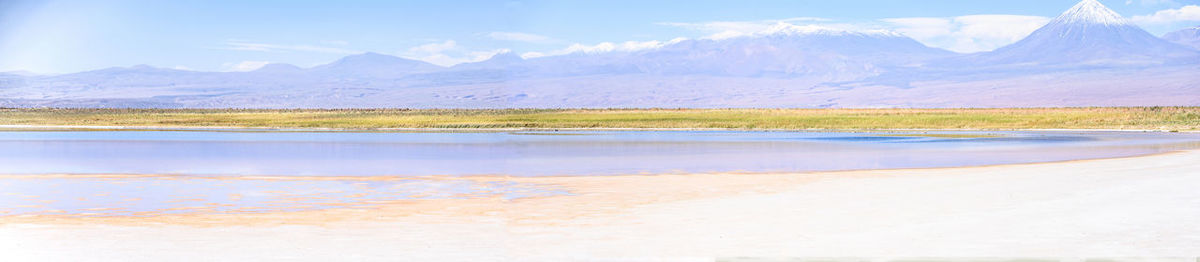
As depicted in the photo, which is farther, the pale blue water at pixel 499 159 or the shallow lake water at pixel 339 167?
the pale blue water at pixel 499 159

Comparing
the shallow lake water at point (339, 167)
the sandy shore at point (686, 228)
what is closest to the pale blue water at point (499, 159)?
the shallow lake water at point (339, 167)

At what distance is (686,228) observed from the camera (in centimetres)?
1142

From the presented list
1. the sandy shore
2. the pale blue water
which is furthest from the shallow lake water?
the sandy shore

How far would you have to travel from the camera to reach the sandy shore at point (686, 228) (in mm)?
9562

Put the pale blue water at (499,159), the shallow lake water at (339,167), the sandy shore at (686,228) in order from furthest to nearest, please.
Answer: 1. the pale blue water at (499,159)
2. the shallow lake water at (339,167)
3. the sandy shore at (686,228)

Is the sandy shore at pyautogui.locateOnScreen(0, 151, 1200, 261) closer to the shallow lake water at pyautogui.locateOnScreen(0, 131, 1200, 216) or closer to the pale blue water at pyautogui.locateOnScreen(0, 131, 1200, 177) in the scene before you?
the shallow lake water at pyautogui.locateOnScreen(0, 131, 1200, 216)

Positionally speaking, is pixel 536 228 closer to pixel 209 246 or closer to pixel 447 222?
pixel 447 222

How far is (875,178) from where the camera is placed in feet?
63.8

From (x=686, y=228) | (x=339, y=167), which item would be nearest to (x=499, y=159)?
(x=339, y=167)

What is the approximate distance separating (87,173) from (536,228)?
1265 cm

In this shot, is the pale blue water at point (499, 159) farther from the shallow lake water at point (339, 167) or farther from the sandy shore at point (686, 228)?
the sandy shore at point (686, 228)

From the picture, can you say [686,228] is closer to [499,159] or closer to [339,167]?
[339,167]

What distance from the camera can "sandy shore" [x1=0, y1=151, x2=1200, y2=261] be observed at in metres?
9.56

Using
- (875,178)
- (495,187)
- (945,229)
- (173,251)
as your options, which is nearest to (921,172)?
(875,178)
